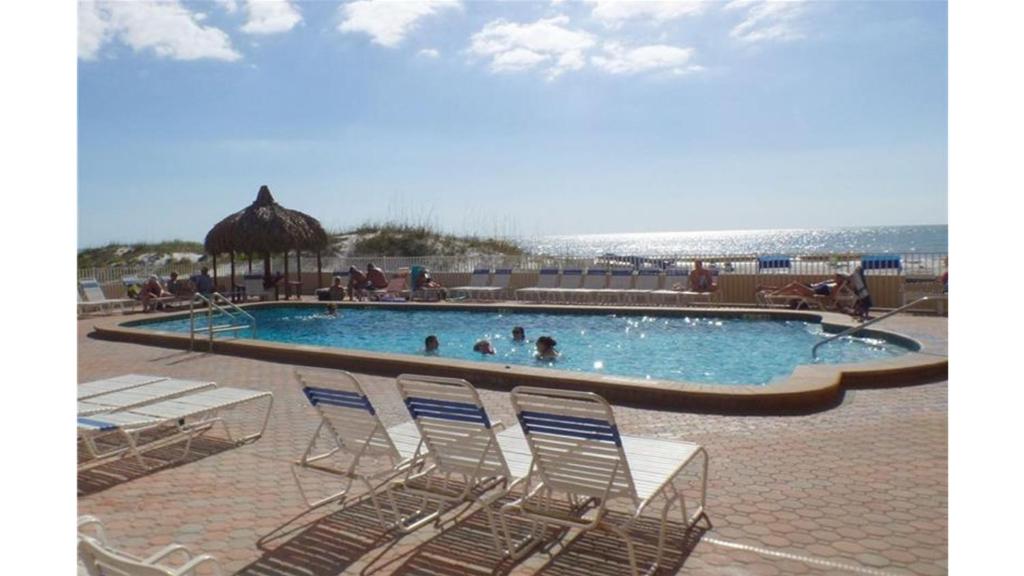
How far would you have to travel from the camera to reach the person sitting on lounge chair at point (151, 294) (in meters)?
16.8

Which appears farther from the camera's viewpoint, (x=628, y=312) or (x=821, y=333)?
(x=628, y=312)

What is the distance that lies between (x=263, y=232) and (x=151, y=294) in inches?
128

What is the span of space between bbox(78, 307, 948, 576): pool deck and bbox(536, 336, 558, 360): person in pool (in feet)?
15.2

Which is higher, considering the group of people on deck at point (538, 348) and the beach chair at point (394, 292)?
the beach chair at point (394, 292)

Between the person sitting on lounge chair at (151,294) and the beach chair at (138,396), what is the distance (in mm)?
11371

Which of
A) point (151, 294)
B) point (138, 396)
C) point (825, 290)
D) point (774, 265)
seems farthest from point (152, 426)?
point (774, 265)

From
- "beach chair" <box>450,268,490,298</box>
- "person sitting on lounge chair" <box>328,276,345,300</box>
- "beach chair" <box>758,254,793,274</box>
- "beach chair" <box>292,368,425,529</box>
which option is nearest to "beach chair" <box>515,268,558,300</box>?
"beach chair" <box>450,268,490,298</box>

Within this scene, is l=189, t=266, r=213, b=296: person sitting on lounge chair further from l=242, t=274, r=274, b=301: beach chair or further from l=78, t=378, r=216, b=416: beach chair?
l=78, t=378, r=216, b=416: beach chair

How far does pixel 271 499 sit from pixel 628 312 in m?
10.6

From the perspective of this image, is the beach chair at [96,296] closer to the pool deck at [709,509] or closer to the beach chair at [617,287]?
the beach chair at [617,287]

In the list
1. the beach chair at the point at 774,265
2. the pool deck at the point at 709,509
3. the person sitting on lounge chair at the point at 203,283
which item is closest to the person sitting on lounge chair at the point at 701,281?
the beach chair at the point at 774,265
